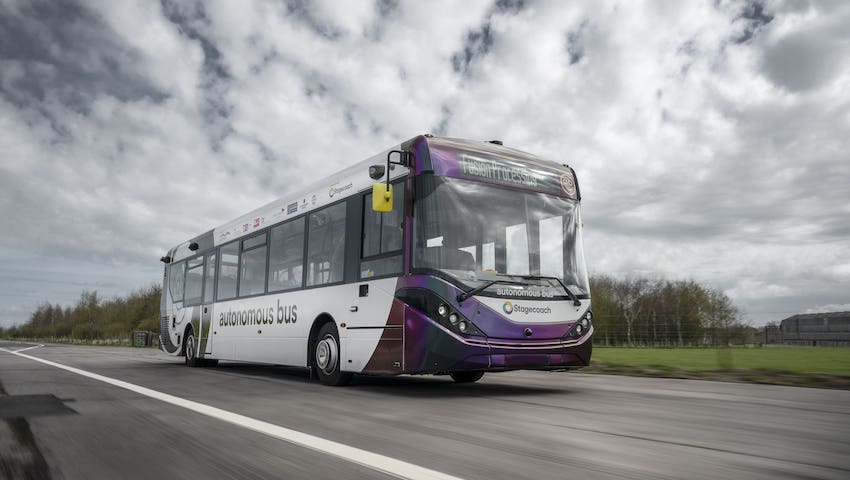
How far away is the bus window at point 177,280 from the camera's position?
17500 mm

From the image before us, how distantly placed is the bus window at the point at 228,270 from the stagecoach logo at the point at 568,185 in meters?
7.36

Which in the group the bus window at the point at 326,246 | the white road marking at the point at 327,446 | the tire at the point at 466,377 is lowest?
the white road marking at the point at 327,446

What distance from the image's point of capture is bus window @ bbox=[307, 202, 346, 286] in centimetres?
963

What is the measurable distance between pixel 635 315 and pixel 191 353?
1335 centimetres

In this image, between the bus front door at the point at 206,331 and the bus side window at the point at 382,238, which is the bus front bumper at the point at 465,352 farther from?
the bus front door at the point at 206,331

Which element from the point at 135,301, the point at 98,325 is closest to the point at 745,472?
the point at 135,301

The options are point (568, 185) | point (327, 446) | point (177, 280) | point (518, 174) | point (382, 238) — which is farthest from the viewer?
point (177, 280)

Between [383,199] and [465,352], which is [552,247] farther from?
[383,199]

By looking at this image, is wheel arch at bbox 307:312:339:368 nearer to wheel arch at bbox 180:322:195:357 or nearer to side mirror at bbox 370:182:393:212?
side mirror at bbox 370:182:393:212

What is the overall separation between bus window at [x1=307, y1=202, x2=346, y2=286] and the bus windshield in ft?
6.54

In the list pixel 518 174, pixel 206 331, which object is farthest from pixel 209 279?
pixel 518 174

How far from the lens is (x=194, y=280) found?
1645 cm

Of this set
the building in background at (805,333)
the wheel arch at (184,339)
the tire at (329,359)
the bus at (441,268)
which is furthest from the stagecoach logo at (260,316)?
the building in background at (805,333)

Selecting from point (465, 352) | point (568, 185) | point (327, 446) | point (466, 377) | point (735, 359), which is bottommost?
point (327, 446)
